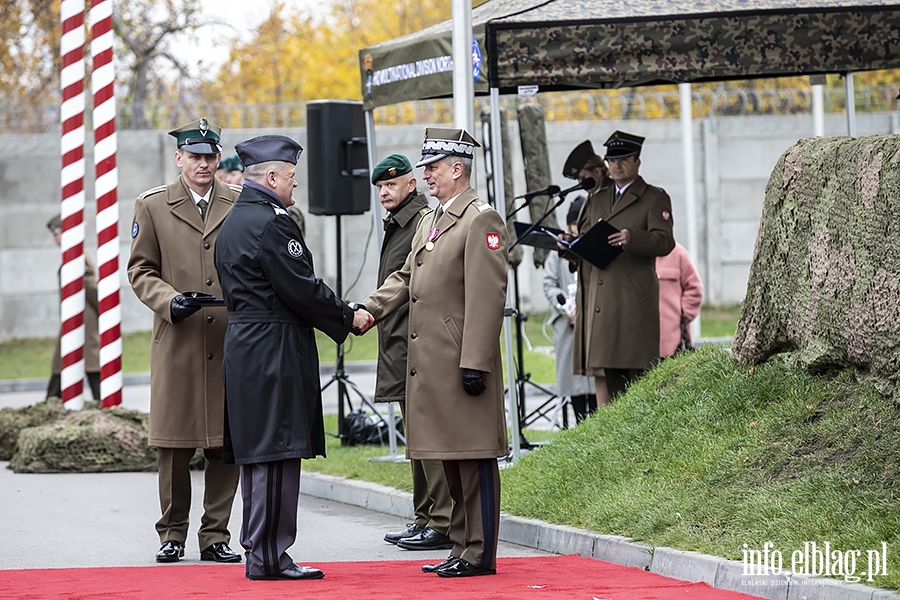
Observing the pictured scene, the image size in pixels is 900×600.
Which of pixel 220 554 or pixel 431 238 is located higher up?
pixel 431 238

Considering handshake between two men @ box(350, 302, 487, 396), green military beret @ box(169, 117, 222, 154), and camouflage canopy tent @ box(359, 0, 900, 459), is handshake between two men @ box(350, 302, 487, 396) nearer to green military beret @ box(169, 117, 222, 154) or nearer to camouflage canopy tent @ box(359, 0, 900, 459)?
green military beret @ box(169, 117, 222, 154)

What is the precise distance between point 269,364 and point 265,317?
235 mm

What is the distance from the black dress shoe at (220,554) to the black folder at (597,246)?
3614 mm

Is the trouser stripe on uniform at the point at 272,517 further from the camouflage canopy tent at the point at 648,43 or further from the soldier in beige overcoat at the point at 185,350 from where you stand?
the camouflage canopy tent at the point at 648,43

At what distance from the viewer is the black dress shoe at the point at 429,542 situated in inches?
324

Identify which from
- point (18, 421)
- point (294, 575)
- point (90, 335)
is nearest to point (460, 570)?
point (294, 575)

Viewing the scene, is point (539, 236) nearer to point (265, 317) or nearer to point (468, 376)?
point (468, 376)

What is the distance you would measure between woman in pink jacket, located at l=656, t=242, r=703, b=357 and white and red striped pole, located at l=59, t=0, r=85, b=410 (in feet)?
17.8

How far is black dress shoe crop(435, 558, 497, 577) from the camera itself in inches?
275

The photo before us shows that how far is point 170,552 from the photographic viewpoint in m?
7.80

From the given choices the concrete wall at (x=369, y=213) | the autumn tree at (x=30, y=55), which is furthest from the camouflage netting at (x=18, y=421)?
the autumn tree at (x=30, y=55)

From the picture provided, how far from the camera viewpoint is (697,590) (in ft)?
21.2

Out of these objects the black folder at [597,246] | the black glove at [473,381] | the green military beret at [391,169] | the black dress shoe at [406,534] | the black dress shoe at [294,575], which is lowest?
the black dress shoe at [406,534]

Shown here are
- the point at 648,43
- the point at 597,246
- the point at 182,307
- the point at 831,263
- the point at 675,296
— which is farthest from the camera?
the point at 675,296
